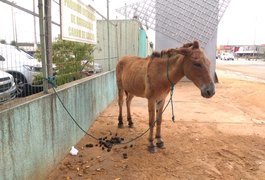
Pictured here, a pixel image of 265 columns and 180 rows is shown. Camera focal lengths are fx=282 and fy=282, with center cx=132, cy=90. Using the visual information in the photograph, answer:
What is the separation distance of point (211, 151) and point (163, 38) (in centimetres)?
1144

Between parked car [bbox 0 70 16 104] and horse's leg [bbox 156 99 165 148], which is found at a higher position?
parked car [bbox 0 70 16 104]

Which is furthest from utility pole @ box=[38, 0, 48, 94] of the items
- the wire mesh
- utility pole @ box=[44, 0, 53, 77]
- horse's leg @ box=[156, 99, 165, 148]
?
the wire mesh

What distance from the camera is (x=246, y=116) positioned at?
7.30 metres

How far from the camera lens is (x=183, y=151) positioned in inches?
186

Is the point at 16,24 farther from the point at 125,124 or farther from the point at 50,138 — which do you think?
the point at 125,124

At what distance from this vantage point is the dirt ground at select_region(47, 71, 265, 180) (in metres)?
3.90

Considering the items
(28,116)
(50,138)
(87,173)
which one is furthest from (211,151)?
(28,116)

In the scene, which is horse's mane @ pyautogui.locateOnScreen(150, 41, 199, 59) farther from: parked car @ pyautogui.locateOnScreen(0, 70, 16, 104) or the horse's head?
parked car @ pyautogui.locateOnScreen(0, 70, 16, 104)

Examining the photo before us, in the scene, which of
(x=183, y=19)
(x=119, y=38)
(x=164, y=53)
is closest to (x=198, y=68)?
(x=164, y=53)

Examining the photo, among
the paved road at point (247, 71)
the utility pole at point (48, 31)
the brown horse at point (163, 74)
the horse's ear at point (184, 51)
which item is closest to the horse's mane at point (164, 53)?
the brown horse at point (163, 74)

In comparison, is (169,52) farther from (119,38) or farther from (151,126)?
(119,38)

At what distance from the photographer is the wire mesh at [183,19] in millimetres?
14727

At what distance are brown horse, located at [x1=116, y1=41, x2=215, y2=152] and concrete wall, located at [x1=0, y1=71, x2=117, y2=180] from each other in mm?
1123

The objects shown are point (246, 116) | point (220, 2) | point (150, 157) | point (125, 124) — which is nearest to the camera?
point (150, 157)
